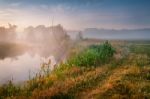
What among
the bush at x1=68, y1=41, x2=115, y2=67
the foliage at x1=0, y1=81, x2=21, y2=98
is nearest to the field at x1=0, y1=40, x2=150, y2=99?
the foliage at x1=0, y1=81, x2=21, y2=98

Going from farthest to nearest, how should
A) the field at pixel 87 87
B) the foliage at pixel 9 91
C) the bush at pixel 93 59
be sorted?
1. the bush at pixel 93 59
2. the foliage at pixel 9 91
3. the field at pixel 87 87

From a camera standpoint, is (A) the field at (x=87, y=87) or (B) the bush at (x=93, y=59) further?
(B) the bush at (x=93, y=59)

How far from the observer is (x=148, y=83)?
1964 centimetres

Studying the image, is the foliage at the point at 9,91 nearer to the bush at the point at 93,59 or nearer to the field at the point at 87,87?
the field at the point at 87,87

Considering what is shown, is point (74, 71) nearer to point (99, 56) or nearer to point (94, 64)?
point (94, 64)

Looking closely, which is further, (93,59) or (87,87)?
(93,59)

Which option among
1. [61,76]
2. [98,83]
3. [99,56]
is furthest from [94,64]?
[98,83]

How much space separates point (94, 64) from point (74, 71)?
418 cm

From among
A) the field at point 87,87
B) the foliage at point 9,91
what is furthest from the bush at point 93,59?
the foliage at point 9,91

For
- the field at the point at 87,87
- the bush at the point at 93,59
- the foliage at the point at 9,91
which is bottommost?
the foliage at the point at 9,91

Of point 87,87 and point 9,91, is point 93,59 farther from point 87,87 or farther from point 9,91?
point 9,91

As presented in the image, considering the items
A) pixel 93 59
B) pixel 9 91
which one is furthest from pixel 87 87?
pixel 93 59

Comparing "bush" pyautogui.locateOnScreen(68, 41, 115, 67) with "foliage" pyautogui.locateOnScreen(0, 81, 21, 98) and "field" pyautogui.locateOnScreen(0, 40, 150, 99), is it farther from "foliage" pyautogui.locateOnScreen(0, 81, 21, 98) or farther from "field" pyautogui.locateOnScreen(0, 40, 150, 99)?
"foliage" pyautogui.locateOnScreen(0, 81, 21, 98)

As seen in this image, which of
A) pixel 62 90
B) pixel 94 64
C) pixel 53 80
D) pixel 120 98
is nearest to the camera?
pixel 120 98
